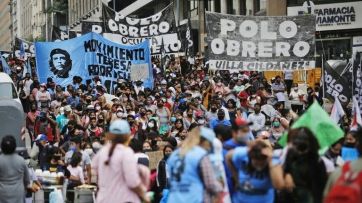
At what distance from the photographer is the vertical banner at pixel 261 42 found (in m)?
22.8

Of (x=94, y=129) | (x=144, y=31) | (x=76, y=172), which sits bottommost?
(x=76, y=172)

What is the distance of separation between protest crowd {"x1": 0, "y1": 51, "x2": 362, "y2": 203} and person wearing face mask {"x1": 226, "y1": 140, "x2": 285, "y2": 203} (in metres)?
0.01

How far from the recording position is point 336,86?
61.6 feet

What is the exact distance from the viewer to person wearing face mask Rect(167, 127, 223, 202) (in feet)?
29.6

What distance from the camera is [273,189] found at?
949 centimetres

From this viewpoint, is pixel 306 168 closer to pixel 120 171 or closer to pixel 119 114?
pixel 120 171

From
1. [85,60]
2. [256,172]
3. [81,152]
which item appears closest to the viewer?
[256,172]

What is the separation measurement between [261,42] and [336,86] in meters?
4.47

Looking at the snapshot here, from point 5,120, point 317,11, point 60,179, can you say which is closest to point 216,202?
point 60,179

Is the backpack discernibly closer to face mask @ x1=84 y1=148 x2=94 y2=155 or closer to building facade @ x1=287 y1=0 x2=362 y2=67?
face mask @ x1=84 y1=148 x2=94 y2=155

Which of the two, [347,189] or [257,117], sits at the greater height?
[347,189]

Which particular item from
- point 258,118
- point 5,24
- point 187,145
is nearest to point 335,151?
point 187,145

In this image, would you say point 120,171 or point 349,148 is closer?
point 120,171

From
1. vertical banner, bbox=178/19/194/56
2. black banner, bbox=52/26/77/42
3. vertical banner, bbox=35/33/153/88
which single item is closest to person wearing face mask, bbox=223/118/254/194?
vertical banner, bbox=35/33/153/88
